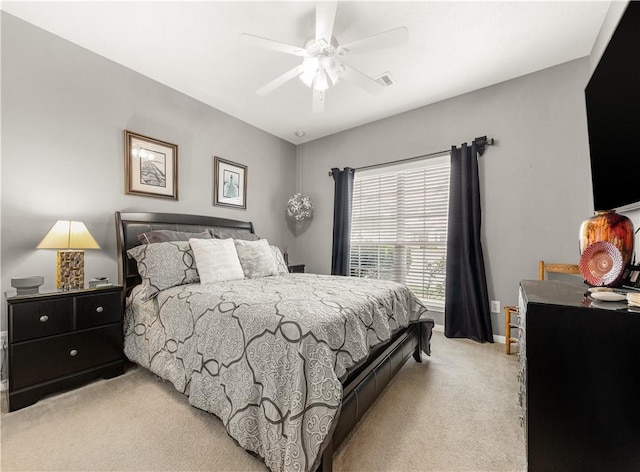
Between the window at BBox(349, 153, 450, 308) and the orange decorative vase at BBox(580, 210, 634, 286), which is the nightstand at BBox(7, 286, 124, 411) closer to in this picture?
the window at BBox(349, 153, 450, 308)

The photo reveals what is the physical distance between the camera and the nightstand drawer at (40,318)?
5.64 feet

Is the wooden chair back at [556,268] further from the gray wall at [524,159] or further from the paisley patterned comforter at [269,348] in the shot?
the paisley patterned comforter at [269,348]

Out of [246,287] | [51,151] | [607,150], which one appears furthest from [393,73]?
[51,151]

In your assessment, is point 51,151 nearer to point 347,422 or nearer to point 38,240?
point 38,240

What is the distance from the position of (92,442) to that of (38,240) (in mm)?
1614

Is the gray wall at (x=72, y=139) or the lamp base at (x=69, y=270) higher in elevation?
the gray wall at (x=72, y=139)

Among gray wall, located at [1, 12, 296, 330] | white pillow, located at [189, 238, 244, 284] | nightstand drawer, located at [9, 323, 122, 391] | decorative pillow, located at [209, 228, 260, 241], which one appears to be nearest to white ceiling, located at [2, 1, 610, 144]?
gray wall, located at [1, 12, 296, 330]

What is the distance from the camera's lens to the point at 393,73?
107 inches

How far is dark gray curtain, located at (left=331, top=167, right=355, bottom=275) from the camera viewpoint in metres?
3.99

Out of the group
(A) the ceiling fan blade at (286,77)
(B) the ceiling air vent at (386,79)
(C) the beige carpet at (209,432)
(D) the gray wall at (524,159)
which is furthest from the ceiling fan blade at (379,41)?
(C) the beige carpet at (209,432)

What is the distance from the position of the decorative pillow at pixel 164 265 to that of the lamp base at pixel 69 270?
1.16 ft

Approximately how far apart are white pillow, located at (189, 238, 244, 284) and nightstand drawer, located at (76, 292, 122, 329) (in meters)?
0.66

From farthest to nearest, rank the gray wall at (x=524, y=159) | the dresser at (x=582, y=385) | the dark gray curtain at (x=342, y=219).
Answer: the dark gray curtain at (x=342, y=219) < the gray wall at (x=524, y=159) < the dresser at (x=582, y=385)

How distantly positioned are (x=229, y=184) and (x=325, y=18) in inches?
93.1
